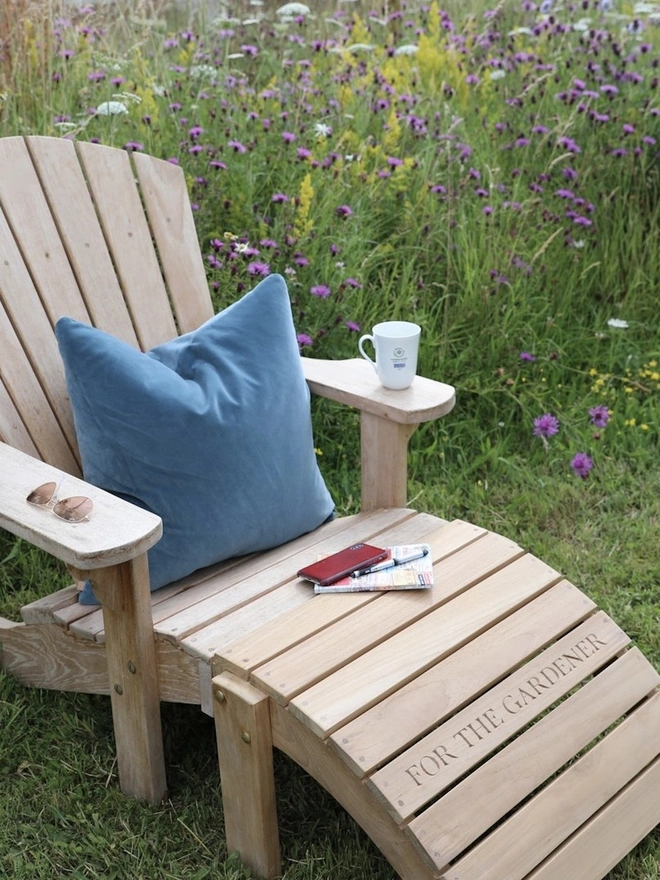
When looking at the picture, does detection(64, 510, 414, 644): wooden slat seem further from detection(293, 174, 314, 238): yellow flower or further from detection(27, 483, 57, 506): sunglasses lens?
detection(293, 174, 314, 238): yellow flower

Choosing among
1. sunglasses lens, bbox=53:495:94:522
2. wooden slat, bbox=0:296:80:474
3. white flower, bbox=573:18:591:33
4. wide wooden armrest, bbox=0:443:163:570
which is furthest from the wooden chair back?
white flower, bbox=573:18:591:33

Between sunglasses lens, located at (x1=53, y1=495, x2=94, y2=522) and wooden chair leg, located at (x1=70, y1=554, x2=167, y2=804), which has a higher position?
sunglasses lens, located at (x1=53, y1=495, x2=94, y2=522)

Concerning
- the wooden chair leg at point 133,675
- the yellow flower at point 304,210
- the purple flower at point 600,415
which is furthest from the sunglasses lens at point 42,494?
the purple flower at point 600,415

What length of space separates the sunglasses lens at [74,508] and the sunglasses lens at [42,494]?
0.03 metres

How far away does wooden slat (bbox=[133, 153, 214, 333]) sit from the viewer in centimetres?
247

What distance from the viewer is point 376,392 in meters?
2.28

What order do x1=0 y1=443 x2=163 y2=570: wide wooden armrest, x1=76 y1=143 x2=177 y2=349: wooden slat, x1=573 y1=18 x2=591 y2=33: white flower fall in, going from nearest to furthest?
x1=0 y1=443 x2=163 y2=570: wide wooden armrest < x1=76 y1=143 x2=177 y2=349: wooden slat < x1=573 y1=18 x2=591 y2=33: white flower

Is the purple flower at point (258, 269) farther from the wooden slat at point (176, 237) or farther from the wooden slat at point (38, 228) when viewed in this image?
the wooden slat at point (38, 228)

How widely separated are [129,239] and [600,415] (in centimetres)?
153

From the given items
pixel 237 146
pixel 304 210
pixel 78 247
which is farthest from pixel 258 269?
pixel 78 247

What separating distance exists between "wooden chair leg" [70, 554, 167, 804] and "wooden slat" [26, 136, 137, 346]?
745 mm

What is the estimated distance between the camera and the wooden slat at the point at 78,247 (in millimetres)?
2324

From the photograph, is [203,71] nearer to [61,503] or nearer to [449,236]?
[449,236]

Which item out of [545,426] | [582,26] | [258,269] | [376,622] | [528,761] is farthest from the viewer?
[582,26]
